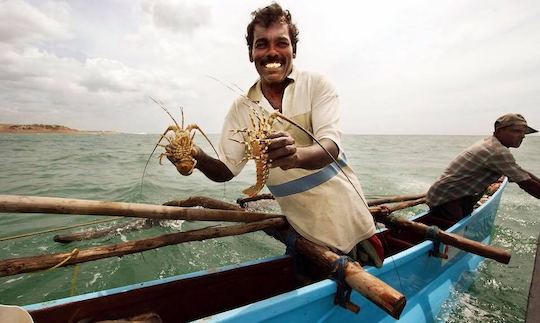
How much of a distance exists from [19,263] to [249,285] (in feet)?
6.53

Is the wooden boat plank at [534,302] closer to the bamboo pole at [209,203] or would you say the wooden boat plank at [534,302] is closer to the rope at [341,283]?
the rope at [341,283]

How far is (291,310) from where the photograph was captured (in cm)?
221

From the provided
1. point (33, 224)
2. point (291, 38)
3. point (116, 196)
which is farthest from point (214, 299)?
point (116, 196)

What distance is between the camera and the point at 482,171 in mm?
5199

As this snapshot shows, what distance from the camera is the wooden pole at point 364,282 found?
1.88 m

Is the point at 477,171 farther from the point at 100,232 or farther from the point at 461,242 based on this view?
the point at 100,232

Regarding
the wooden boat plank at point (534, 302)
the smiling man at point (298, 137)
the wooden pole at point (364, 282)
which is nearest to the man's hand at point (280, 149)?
the smiling man at point (298, 137)

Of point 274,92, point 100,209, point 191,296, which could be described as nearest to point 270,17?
point 274,92

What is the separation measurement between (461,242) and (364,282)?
2407 millimetres

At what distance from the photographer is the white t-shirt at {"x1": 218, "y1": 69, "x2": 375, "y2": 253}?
2.38m

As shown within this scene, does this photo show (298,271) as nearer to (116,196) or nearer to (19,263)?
(19,263)

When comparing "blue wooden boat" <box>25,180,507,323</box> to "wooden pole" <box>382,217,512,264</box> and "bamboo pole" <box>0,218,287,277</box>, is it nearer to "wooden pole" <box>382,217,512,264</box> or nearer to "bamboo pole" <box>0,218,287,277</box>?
"wooden pole" <box>382,217,512,264</box>

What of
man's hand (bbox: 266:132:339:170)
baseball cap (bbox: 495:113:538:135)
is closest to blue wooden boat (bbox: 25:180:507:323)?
man's hand (bbox: 266:132:339:170)

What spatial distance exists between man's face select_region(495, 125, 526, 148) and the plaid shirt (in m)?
0.11
